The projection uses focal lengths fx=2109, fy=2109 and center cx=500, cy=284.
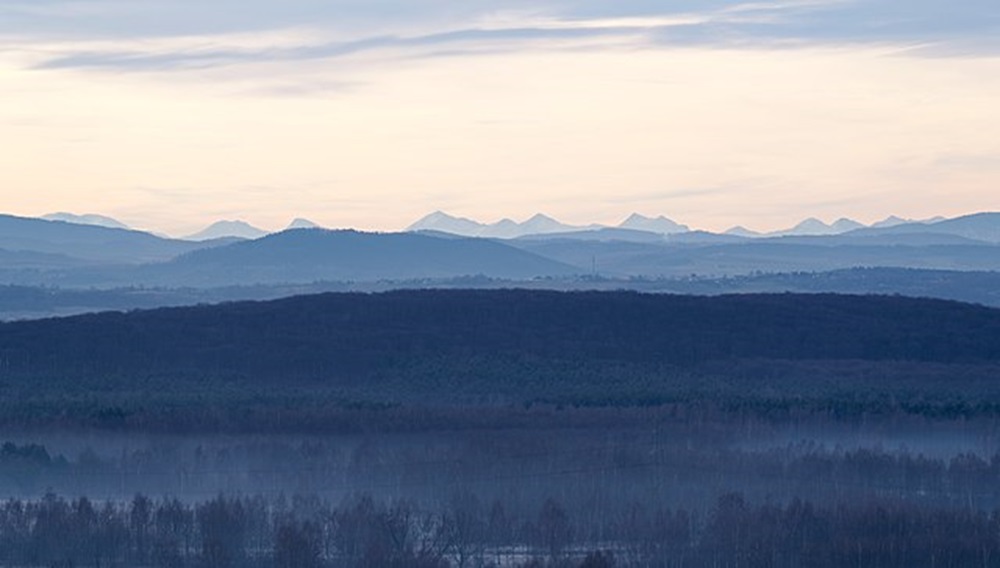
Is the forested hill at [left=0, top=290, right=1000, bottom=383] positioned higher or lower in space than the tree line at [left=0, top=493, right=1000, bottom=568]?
higher

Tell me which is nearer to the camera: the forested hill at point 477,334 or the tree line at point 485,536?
the tree line at point 485,536

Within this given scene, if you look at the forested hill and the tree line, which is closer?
the tree line

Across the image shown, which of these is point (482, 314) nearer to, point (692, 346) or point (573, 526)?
point (692, 346)

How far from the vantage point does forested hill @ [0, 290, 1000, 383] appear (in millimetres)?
60312

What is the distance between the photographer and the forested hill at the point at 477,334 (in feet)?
198

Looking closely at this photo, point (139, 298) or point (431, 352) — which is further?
point (139, 298)

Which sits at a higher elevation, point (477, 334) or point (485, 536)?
point (477, 334)

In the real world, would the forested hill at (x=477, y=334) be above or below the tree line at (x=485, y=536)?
above

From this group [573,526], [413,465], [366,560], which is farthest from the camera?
[413,465]

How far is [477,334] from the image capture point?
65750 millimetres

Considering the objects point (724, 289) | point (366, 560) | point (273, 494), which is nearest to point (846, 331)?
point (273, 494)

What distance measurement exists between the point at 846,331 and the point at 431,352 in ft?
47.7

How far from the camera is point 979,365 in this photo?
63.0 m

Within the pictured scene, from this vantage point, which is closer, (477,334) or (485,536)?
(485,536)
